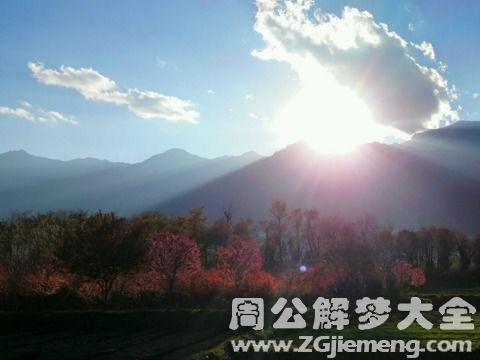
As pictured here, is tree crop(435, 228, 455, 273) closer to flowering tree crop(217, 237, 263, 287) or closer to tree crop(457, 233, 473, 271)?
tree crop(457, 233, 473, 271)

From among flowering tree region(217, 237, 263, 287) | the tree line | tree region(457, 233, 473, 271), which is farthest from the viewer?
tree region(457, 233, 473, 271)

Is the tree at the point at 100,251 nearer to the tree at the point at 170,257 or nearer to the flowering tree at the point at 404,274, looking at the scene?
the tree at the point at 170,257

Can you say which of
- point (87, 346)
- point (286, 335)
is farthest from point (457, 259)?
point (87, 346)

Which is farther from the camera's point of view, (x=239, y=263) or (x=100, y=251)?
(x=239, y=263)

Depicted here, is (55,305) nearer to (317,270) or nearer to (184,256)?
(184,256)

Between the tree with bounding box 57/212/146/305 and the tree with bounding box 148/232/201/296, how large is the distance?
4.37m

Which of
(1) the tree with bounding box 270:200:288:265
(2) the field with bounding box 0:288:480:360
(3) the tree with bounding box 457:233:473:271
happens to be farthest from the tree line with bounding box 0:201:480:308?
(3) the tree with bounding box 457:233:473:271

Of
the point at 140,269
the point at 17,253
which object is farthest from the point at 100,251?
the point at 17,253

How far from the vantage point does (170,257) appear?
6762 cm

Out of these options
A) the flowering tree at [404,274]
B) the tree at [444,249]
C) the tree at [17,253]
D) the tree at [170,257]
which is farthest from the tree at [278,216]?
the tree at [17,253]

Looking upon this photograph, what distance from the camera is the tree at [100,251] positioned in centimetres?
6128

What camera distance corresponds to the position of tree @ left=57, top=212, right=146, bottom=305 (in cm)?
6128

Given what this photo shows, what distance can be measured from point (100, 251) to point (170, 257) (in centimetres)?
1074

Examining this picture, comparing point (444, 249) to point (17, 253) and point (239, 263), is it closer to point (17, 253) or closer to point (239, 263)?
point (239, 263)
